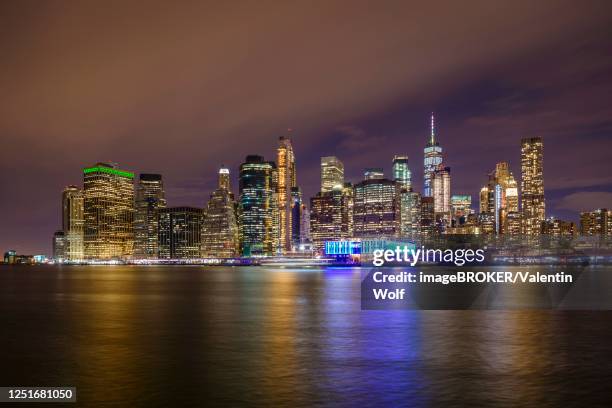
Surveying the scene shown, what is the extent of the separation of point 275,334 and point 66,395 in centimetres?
2028

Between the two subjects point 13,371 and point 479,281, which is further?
point 479,281

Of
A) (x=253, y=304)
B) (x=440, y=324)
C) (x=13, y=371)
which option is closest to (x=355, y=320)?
(x=440, y=324)

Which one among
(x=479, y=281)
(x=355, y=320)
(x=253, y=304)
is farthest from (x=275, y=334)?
(x=479, y=281)

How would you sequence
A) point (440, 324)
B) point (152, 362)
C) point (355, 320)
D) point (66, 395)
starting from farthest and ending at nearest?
point (355, 320) < point (440, 324) < point (152, 362) < point (66, 395)

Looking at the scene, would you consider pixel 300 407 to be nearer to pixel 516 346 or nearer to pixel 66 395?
pixel 66 395

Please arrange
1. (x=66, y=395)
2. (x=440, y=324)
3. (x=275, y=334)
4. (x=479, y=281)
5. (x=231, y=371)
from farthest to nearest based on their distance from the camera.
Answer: (x=479, y=281) → (x=440, y=324) → (x=275, y=334) → (x=231, y=371) → (x=66, y=395)

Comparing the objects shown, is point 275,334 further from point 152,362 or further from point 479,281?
point 479,281

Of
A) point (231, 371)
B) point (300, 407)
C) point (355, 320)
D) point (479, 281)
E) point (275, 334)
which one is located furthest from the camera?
point (479, 281)

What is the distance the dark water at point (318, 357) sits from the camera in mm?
25281

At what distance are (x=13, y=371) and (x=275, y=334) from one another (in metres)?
18.1

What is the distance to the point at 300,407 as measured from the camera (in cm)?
2336

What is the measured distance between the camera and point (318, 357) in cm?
3409

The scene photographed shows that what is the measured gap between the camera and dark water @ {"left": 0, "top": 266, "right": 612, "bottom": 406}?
2528 centimetres

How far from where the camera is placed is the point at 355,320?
52.2 m
